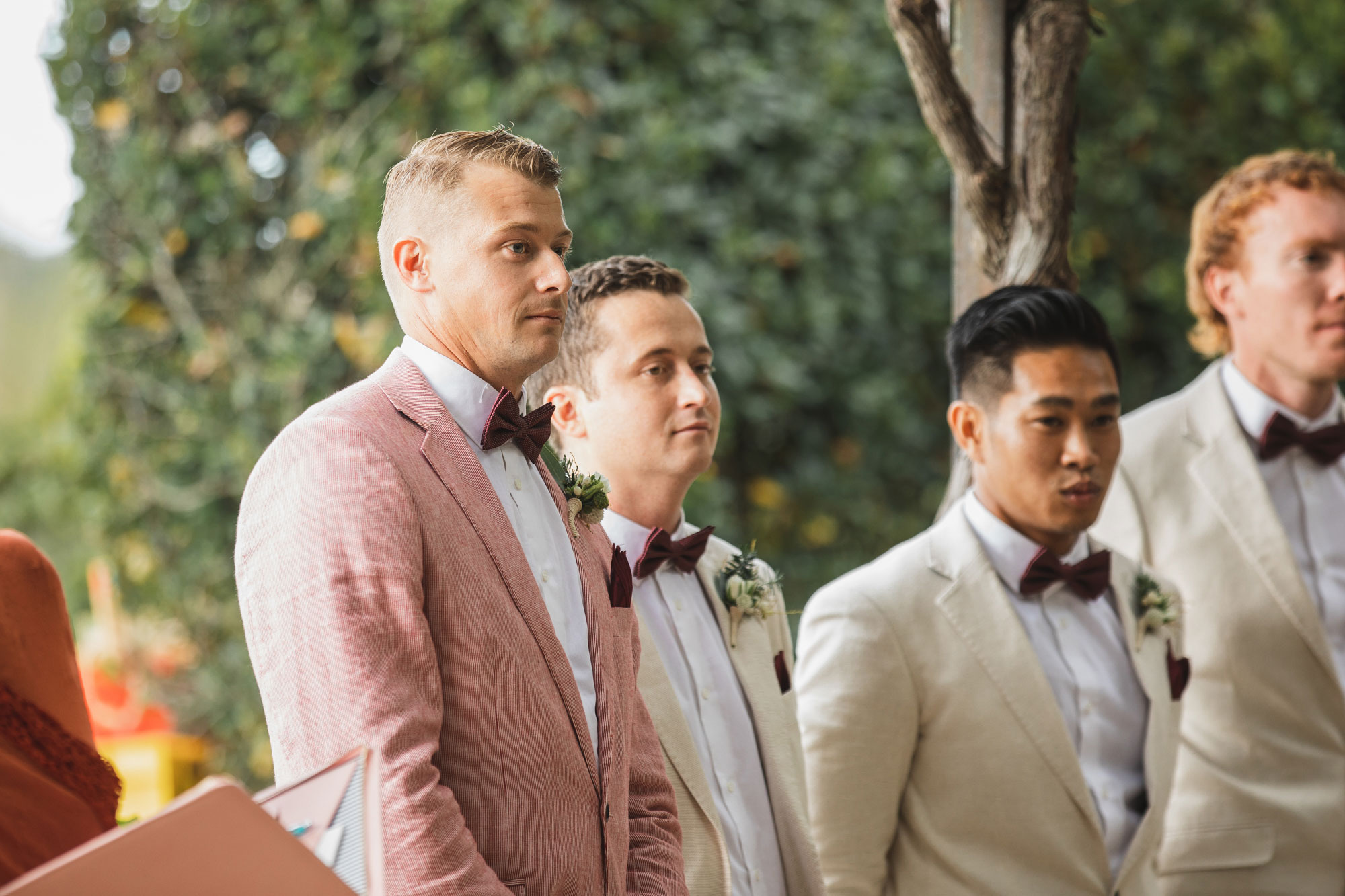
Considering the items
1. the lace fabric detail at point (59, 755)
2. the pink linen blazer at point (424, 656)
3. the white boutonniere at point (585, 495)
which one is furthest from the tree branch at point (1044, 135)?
the lace fabric detail at point (59, 755)

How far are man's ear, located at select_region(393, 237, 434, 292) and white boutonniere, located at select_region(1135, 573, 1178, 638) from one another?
1810 millimetres

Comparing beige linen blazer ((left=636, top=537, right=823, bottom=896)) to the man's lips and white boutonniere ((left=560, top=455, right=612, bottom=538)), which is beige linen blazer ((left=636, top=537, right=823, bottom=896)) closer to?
white boutonniere ((left=560, top=455, right=612, bottom=538))

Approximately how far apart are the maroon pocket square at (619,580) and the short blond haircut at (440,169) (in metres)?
0.53

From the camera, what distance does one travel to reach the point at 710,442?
2469 millimetres

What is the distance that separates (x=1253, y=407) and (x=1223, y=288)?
1.17 ft

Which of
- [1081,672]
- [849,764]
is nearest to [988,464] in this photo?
[1081,672]

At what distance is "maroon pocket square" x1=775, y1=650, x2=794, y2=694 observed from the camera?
259 centimetres

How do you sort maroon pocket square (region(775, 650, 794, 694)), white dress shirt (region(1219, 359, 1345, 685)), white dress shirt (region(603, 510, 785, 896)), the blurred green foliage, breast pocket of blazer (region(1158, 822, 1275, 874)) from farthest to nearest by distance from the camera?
the blurred green foliage
white dress shirt (region(1219, 359, 1345, 685))
breast pocket of blazer (region(1158, 822, 1275, 874))
maroon pocket square (region(775, 650, 794, 694))
white dress shirt (region(603, 510, 785, 896))

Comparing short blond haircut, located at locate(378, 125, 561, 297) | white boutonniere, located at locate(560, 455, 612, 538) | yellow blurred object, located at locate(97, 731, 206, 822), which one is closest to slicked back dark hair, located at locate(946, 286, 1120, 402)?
white boutonniere, located at locate(560, 455, 612, 538)

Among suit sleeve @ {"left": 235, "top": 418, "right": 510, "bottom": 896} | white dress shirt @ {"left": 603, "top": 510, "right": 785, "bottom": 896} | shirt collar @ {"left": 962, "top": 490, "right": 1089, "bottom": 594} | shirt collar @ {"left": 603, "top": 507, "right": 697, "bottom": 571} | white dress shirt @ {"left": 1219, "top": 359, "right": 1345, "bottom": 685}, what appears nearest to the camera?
suit sleeve @ {"left": 235, "top": 418, "right": 510, "bottom": 896}

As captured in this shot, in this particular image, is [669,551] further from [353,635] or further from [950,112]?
[950,112]

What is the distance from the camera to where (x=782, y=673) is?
261 cm

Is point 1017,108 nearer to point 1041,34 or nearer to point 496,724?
point 1041,34

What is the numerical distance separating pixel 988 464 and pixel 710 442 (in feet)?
2.45
